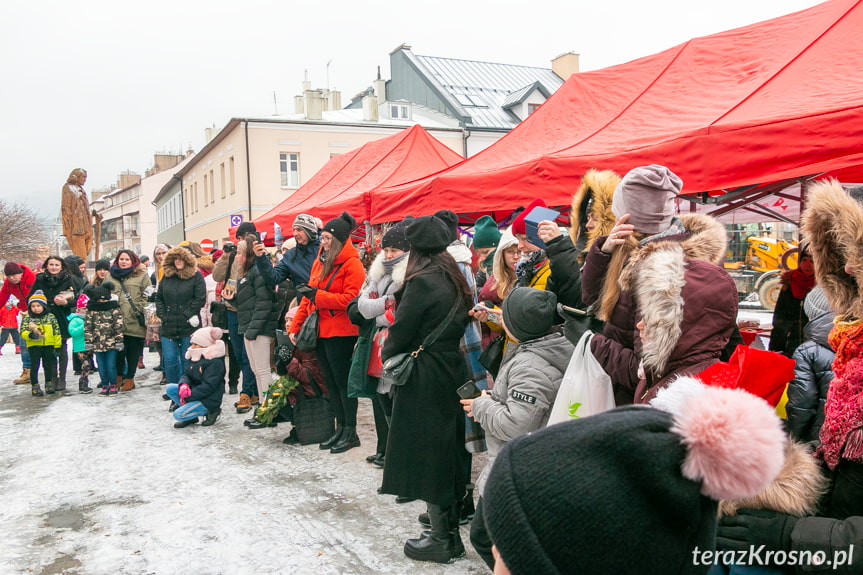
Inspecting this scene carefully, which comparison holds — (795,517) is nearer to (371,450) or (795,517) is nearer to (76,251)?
(371,450)

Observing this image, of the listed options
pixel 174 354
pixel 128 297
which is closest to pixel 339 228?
pixel 174 354

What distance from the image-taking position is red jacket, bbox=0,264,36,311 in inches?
352

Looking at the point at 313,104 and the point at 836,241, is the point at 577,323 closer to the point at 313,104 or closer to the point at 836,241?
the point at 836,241

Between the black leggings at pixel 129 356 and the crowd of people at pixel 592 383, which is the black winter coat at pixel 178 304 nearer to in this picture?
the crowd of people at pixel 592 383

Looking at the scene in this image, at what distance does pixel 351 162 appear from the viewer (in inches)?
428

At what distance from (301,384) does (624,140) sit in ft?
11.1

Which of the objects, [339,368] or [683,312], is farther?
[339,368]

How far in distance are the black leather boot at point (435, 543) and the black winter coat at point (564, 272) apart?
1.33 m

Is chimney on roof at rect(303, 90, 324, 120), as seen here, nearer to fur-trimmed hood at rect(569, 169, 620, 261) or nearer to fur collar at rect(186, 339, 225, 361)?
fur collar at rect(186, 339, 225, 361)

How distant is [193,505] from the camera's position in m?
4.15

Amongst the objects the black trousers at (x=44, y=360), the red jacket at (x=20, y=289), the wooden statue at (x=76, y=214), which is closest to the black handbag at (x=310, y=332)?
the black trousers at (x=44, y=360)

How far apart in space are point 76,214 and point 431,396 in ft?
33.4

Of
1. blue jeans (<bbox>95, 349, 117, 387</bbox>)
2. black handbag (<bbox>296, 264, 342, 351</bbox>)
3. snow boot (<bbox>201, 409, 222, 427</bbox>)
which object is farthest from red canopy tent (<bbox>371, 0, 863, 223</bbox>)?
blue jeans (<bbox>95, 349, 117, 387</bbox>)

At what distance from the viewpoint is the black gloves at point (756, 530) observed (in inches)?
62.4
